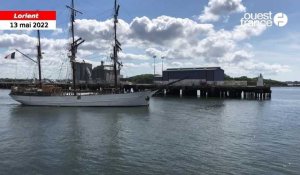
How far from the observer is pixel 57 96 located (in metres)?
67.5

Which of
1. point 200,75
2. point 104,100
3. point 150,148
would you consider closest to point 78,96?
point 104,100

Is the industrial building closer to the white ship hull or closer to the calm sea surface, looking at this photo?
the white ship hull

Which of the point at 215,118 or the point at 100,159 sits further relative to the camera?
the point at 215,118

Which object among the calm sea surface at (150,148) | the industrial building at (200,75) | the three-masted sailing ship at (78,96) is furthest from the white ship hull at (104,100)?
the industrial building at (200,75)

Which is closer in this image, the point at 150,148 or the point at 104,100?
the point at 150,148

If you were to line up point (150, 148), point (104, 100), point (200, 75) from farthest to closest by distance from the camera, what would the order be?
point (200, 75), point (104, 100), point (150, 148)

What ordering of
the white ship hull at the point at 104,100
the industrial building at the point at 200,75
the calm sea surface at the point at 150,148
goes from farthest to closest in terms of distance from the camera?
the industrial building at the point at 200,75, the white ship hull at the point at 104,100, the calm sea surface at the point at 150,148

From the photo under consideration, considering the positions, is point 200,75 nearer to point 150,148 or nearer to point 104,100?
point 104,100

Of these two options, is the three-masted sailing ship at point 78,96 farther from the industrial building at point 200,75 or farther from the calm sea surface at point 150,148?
the industrial building at point 200,75

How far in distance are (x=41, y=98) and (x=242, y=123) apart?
41.2 meters

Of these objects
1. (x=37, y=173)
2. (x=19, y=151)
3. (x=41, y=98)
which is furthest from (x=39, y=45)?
(x=37, y=173)

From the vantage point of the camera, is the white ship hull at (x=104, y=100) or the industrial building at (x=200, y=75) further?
the industrial building at (x=200, y=75)

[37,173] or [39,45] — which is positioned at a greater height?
[39,45]

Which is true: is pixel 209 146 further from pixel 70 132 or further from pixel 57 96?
pixel 57 96
